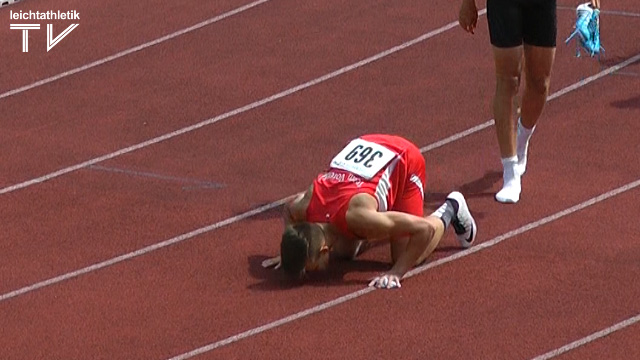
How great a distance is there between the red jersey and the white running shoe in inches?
7.6

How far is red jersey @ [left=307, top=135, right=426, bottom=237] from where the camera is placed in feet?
23.4

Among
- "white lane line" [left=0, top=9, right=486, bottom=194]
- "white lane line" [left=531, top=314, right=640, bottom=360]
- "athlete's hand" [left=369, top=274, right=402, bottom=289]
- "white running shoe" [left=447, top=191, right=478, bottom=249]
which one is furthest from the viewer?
"white lane line" [left=0, top=9, right=486, bottom=194]

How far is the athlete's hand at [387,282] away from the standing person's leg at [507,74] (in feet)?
3.91

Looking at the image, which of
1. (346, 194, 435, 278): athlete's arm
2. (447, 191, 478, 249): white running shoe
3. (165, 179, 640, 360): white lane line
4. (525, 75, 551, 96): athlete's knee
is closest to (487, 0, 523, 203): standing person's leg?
(525, 75, 551, 96): athlete's knee

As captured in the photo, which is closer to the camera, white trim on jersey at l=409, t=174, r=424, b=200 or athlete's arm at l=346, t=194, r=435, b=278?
athlete's arm at l=346, t=194, r=435, b=278

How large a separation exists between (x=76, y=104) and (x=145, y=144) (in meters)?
1.04

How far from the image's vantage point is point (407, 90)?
975 cm

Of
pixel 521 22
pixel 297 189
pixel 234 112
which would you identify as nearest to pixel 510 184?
pixel 521 22

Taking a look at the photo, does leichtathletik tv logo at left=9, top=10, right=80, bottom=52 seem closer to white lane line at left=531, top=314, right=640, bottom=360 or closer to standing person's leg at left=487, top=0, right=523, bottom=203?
standing person's leg at left=487, top=0, right=523, bottom=203

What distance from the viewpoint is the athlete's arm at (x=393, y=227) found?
695cm

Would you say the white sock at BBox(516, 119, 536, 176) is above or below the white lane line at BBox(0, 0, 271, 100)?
below

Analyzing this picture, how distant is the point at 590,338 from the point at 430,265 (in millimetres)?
1064

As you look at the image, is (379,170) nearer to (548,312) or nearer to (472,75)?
(548,312)

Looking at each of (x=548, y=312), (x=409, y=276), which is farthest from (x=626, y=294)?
(x=409, y=276)
